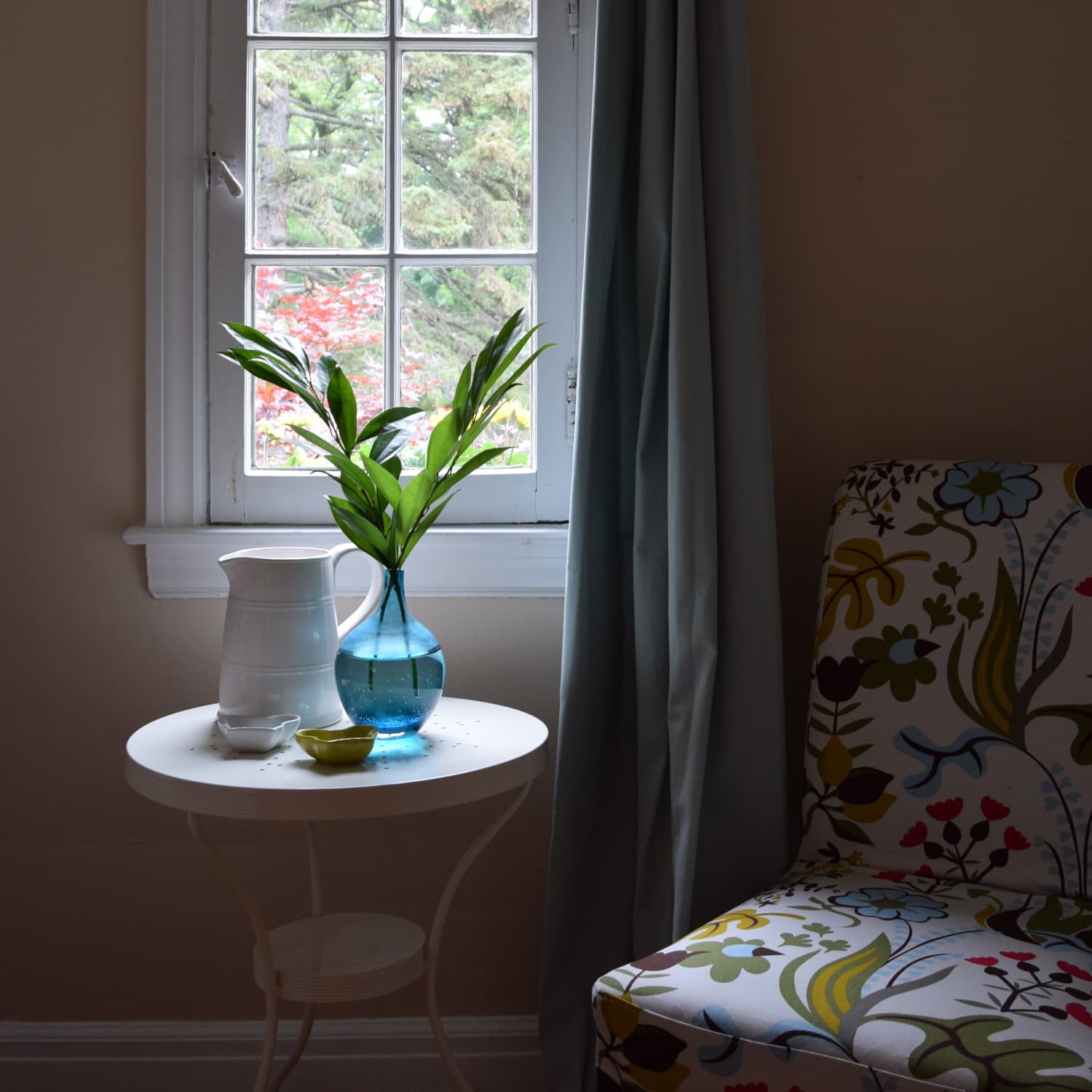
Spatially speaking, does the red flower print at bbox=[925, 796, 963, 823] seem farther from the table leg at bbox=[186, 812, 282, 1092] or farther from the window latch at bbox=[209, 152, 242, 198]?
the window latch at bbox=[209, 152, 242, 198]

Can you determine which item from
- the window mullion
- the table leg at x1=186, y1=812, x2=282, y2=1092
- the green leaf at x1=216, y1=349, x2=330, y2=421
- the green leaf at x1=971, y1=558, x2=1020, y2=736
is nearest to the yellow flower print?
the green leaf at x1=971, y1=558, x2=1020, y2=736

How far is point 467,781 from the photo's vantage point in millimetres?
1175

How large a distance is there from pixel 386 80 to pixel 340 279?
1.01 feet

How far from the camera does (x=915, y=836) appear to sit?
4.12ft

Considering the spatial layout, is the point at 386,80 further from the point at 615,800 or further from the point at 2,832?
the point at 2,832

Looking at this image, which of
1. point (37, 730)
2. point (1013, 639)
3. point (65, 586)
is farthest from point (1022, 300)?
point (37, 730)

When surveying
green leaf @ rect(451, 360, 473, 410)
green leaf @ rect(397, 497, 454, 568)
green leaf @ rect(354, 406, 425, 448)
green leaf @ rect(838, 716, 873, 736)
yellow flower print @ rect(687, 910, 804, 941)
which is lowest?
yellow flower print @ rect(687, 910, 804, 941)

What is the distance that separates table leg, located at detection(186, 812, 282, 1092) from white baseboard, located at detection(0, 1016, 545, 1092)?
415 millimetres

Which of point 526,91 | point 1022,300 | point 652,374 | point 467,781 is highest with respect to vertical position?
point 526,91

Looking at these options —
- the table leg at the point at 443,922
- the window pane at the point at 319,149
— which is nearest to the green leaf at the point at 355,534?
the table leg at the point at 443,922

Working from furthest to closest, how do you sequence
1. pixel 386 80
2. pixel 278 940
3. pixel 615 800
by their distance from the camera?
pixel 386 80
pixel 615 800
pixel 278 940

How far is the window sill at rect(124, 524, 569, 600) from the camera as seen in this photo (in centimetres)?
159

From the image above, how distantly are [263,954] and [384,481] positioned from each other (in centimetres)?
56

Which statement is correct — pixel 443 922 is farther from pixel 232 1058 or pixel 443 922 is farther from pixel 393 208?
pixel 393 208
